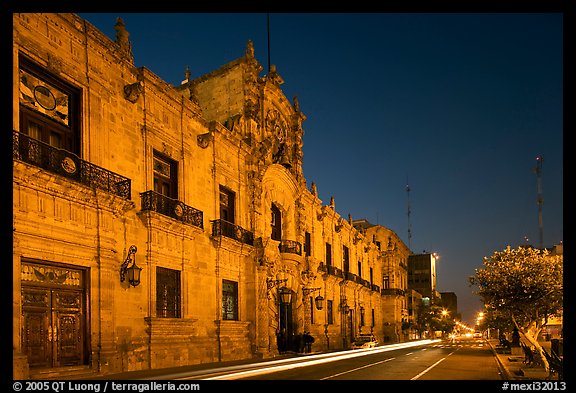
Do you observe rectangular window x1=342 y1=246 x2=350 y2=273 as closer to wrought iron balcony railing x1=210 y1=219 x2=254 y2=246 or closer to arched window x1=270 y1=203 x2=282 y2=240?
arched window x1=270 y1=203 x2=282 y2=240

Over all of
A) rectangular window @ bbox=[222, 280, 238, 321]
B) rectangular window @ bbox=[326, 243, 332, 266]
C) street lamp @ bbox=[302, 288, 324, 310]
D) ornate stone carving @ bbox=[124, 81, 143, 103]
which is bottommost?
street lamp @ bbox=[302, 288, 324, 310]

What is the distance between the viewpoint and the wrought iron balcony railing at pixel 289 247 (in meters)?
29.7

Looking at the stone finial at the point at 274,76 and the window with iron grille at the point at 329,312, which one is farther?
the window with iron grille at the point at 329,312

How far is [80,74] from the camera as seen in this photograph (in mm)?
15531

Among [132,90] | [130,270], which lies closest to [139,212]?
[130,270]

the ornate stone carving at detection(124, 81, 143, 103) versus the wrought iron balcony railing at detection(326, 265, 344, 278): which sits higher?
the ornate stone carving at detection(124, 81, 143, 103)

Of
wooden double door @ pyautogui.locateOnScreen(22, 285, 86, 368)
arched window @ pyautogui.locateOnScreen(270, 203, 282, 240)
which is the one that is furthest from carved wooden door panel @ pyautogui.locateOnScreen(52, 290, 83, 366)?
arched window @ pyautogui.locateOnScreen(270, 203, 282, 240)

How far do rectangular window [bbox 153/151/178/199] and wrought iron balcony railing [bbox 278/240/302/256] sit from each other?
10505mm

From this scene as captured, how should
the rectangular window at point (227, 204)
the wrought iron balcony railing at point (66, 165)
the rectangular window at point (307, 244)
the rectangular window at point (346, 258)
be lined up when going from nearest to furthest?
the wrought iron balcony railing at point (66, 165)
the rectangular window at point (227, 204)
the rectangular window at point (307, 244)
the rectangular window at point (346, 258)

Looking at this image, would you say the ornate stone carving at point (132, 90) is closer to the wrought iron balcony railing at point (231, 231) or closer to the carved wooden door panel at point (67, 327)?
the carved wooden door panel at point (67, 327)

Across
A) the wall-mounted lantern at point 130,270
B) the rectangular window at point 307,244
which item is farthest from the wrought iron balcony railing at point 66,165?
the rectangular window at point 307,244

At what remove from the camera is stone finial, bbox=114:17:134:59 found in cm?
1791

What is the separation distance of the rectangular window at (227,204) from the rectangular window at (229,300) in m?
3.00
